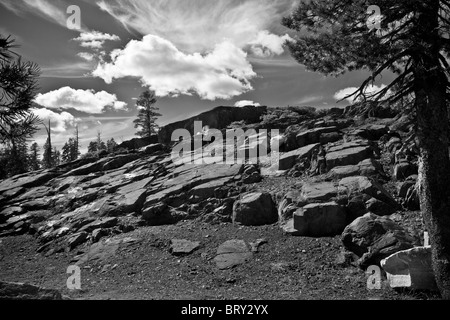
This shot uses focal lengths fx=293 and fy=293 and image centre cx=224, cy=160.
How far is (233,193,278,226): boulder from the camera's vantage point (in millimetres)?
13305

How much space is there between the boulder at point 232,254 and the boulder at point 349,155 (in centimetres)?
655

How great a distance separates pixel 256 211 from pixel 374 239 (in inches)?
215

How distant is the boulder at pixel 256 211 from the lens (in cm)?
1330

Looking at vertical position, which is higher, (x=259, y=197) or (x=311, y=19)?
(x=311, y=19)

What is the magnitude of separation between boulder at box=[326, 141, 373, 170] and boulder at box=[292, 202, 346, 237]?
4033mm

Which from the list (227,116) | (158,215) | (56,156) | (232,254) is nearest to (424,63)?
(232,254)

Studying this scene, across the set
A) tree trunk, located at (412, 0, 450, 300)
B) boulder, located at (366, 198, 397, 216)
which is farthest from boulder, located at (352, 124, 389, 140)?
tree trunk, located at (412, 0, 450, 300)

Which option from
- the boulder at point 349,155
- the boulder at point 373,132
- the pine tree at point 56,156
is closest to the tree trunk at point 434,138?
the boulder at point 349,155

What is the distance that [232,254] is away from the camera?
11125mm
